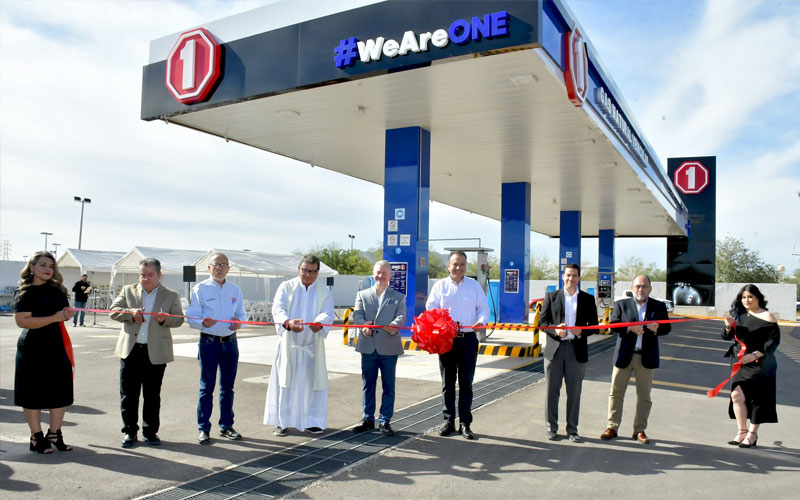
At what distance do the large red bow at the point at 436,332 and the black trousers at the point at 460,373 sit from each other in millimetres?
238

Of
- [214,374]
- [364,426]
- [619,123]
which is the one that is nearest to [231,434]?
[214,374]

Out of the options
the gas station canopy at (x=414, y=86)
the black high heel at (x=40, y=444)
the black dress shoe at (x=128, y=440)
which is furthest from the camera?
the gas station canopy at (x=414, y=86)

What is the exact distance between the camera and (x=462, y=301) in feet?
19.9

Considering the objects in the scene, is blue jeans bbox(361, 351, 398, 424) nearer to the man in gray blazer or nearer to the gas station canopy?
the man in gray blazer

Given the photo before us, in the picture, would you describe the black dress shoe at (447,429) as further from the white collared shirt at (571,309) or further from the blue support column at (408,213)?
the blue support column at (408,213)

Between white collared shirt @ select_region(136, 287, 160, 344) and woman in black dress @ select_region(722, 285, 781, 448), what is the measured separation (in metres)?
6.04

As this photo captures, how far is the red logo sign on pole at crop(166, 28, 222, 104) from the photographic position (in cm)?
1022

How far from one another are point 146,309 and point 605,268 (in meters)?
27.4

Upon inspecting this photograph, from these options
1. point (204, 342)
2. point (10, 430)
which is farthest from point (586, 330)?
point (10, 430)

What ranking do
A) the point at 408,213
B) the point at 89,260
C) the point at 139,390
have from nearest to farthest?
the point at 139,390
the point at 408,213
the point at 89,260

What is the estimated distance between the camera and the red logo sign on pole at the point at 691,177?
29.8 m

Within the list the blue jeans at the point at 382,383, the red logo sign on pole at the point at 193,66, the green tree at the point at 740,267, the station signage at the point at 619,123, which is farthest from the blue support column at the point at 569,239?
the green tree at the point at 740,267

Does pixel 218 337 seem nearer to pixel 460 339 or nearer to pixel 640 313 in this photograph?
pixel 460 339

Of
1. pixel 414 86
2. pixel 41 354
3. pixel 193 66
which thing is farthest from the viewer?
pixel 193 66
